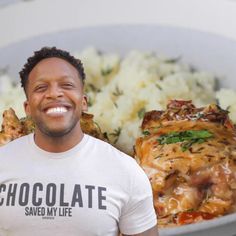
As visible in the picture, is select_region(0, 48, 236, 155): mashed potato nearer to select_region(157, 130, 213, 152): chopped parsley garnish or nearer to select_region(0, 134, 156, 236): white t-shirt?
select_region(157, 130, 213, 152): chopped parsley garnish

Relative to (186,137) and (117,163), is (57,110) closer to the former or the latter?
(117,163)

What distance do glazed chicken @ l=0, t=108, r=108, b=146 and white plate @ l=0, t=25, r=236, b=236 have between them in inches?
14.9

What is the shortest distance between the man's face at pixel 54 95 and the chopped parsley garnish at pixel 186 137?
304mm

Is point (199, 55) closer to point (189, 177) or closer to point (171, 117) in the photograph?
point (171, 117)

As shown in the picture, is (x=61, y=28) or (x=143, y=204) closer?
(x=143, y=204)

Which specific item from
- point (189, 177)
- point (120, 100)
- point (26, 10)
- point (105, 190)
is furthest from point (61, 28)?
point (105, 190)

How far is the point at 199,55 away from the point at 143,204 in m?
0.76

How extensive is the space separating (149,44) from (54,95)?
0.79 metres

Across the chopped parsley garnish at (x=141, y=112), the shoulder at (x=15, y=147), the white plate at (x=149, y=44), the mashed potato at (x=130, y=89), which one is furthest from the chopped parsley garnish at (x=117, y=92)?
the shoulder at (x=15, y=147)

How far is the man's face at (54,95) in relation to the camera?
96cm

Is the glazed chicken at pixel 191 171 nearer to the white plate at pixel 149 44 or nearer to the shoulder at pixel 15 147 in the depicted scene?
the shoulder at pixel 15 147

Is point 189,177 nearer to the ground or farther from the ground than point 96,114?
nearer to the ground

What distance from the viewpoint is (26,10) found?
5.56ft

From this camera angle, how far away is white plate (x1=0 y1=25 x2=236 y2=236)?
1.61 metres
